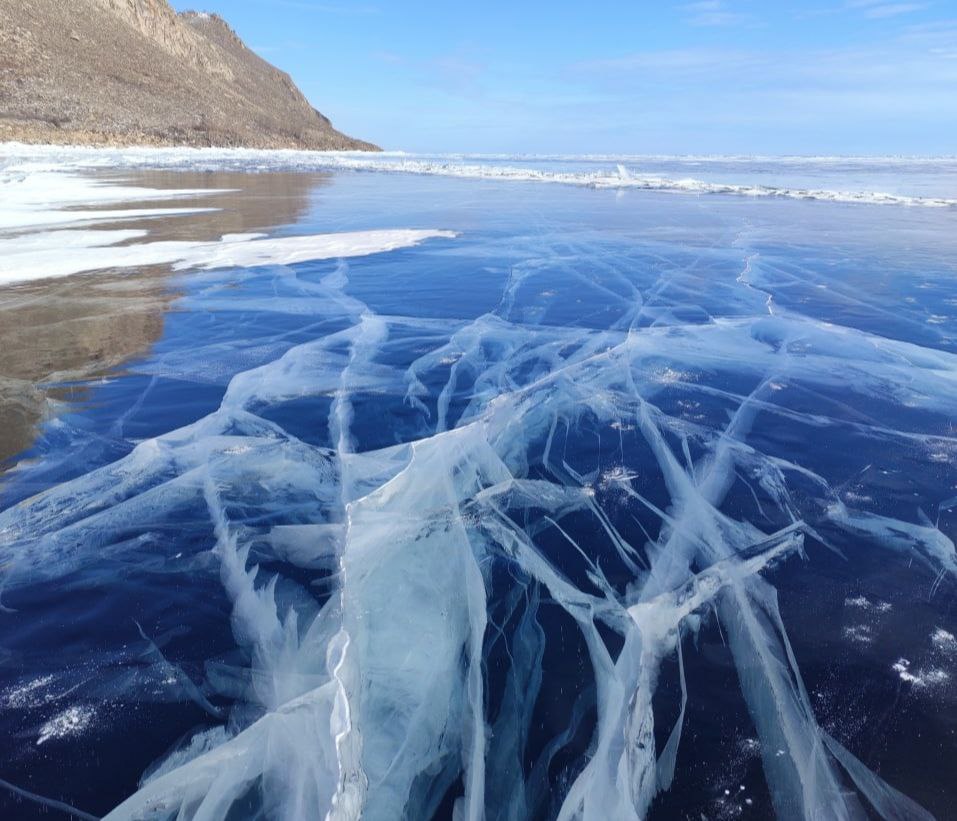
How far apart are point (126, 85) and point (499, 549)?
7215cm

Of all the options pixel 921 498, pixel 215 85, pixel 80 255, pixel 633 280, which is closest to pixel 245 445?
pixel 921 498

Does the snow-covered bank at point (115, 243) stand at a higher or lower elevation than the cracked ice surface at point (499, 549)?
lower

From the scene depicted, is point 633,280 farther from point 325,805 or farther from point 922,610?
point 325,805

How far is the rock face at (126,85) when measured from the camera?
154 ft

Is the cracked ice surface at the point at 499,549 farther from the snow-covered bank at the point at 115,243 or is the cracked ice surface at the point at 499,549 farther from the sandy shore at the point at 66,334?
the snow-covered bank at the point at 115,243

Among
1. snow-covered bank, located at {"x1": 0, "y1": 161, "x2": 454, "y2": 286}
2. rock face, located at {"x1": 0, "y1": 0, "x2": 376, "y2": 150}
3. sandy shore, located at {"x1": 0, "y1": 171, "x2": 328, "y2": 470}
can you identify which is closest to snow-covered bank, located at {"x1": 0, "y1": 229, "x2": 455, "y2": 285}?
snow-covered bank, located at {"x1": 0, "y1": 161, "x2": 454, "y2": 286}

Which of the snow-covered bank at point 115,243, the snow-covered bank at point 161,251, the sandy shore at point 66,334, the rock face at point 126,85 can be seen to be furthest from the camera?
the rock face at point 126,85

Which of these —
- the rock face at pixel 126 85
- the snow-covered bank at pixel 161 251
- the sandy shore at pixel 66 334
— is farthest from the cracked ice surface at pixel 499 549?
the rock face at pixel 126 85

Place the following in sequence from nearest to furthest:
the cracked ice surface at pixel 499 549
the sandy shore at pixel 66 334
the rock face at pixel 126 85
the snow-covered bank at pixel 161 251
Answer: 1. the cracked ice surface at pixel 499 549
2. the sandy shore at pixel 66 334
3. the snow-covered bank at pixel 161 251
4. the rock face at pixel 126 85

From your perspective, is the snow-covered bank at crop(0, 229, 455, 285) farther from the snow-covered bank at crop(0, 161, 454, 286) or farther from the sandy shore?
the sandy shore

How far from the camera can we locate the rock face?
154 feet

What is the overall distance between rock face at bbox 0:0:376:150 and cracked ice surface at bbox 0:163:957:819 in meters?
46.2

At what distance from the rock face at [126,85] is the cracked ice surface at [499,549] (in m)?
46.2

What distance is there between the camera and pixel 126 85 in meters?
58.7
